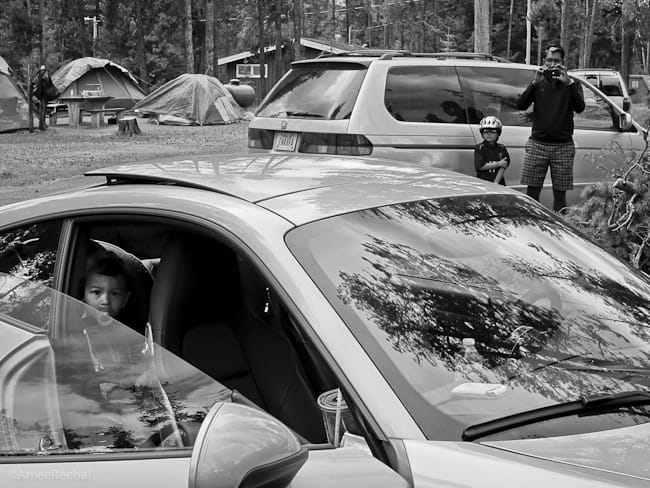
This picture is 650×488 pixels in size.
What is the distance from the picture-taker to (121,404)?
2.29m

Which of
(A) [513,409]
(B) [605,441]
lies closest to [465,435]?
(A) [513,409]

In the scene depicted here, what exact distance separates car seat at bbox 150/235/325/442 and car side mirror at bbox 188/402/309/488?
3.12ft

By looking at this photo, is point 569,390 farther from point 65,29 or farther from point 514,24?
point 514,24

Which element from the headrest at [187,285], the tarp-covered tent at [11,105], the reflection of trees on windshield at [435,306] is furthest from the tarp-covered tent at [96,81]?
the reflection of trees on windshield at [435,306]

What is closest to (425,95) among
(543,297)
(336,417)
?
(543,297)

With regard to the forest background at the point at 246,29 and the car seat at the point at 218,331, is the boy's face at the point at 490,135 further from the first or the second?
the forest background at the point at 246,29

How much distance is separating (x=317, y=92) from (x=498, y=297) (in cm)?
686

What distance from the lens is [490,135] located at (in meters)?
8.88

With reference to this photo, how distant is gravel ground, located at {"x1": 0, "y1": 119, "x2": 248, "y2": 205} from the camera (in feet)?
49.8

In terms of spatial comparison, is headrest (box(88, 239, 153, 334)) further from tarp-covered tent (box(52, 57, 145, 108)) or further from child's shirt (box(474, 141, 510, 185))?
tarp-covered tent (box(52, 57, 145, 108))

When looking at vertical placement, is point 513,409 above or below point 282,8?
below

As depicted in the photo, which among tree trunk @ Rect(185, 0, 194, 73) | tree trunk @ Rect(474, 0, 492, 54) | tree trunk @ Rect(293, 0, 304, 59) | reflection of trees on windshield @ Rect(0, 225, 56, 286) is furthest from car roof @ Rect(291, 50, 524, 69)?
tree trunk @ Rect(293, 0, 304, 59)

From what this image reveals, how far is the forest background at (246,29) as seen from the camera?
138 feet

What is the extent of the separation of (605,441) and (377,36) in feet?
315
